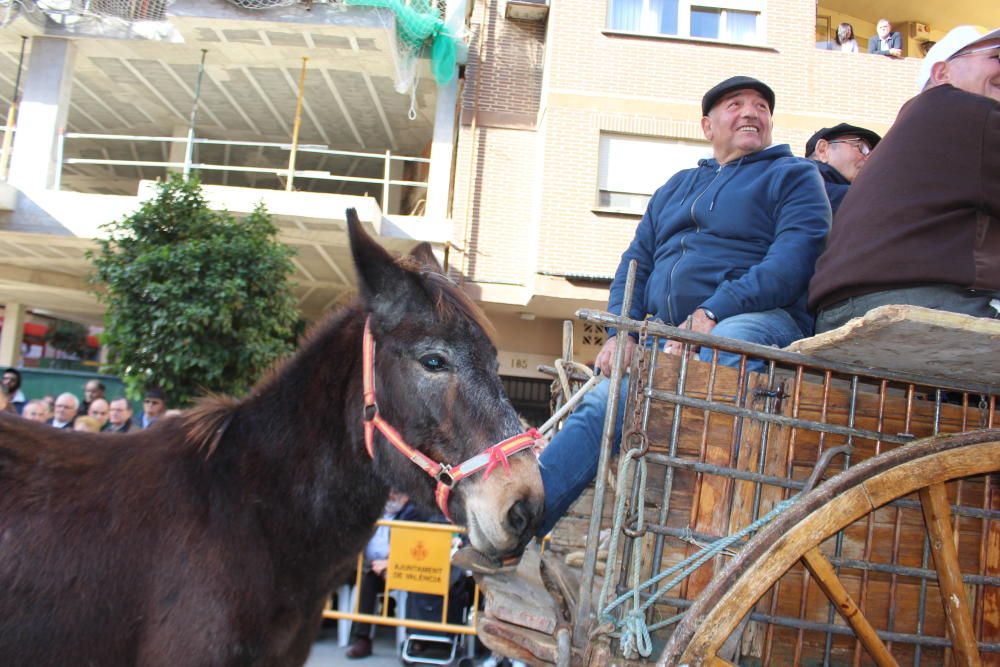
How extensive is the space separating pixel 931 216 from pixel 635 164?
10.8 meters

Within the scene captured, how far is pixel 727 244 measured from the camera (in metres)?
3.35

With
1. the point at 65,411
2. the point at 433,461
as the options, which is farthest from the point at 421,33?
the point at 433,461

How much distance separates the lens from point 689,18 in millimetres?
13352

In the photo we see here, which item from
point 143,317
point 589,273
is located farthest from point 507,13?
point 143,317

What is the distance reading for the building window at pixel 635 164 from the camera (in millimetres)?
12781

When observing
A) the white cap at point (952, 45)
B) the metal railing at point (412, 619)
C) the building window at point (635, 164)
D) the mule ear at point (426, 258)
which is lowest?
the metal railing at point (412, 619)

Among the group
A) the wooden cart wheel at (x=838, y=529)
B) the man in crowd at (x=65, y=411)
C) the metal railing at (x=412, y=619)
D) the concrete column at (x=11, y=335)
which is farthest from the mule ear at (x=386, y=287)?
the concrete column at (x=11, y=335)

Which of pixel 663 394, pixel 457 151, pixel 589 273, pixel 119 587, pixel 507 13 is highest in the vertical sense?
pixel 507 13

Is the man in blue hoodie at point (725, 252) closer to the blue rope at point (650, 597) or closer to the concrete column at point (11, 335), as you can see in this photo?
the blue rope at point (650, 597)

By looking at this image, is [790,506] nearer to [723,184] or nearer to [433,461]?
[433,461]

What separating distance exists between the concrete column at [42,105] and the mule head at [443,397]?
13.5 meters

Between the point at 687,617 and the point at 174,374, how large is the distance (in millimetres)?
7713

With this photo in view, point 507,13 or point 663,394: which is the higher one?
point 507,13

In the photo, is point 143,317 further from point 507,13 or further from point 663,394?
point 507,13
